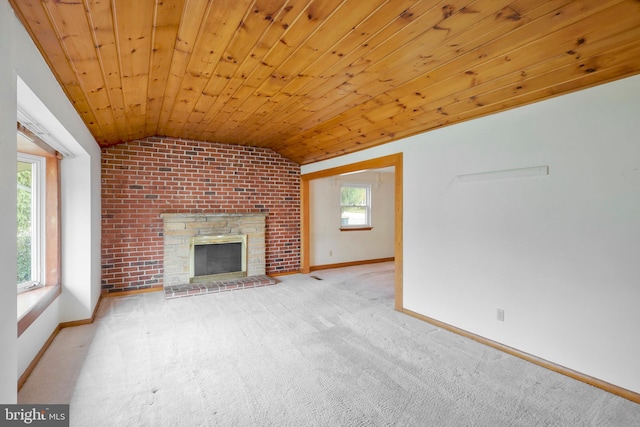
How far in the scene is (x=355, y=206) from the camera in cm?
711

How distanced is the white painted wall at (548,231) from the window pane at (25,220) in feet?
13.7

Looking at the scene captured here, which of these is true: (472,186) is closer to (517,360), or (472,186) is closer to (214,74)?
(517,360)

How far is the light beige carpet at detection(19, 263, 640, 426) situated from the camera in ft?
6.35

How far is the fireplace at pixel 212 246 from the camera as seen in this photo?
4.77 meters

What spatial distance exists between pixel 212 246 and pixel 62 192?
216 centimetres

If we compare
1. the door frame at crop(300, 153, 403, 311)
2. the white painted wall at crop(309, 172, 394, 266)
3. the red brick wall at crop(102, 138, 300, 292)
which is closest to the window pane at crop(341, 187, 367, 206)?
the white painted wall at crop(309, 172, 394, 266)

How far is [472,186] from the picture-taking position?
309 cm

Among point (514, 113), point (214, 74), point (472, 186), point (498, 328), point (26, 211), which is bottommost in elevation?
point (498, 328)

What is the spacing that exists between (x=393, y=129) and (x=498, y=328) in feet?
7.69

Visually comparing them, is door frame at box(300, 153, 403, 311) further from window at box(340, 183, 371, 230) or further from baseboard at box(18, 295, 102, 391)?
baseboard at box(18, 295, 102, 391)

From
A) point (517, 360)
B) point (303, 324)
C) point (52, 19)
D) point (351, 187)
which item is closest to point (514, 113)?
point (517, 360)

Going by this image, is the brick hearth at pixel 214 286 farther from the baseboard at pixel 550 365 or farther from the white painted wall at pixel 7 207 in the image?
the white painted wall at pixel 7 207

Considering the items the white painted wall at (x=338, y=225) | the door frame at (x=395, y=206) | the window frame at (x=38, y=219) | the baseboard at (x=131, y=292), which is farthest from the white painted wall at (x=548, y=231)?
the window frame at (x=38, y=219)

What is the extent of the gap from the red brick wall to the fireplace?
17 cm
